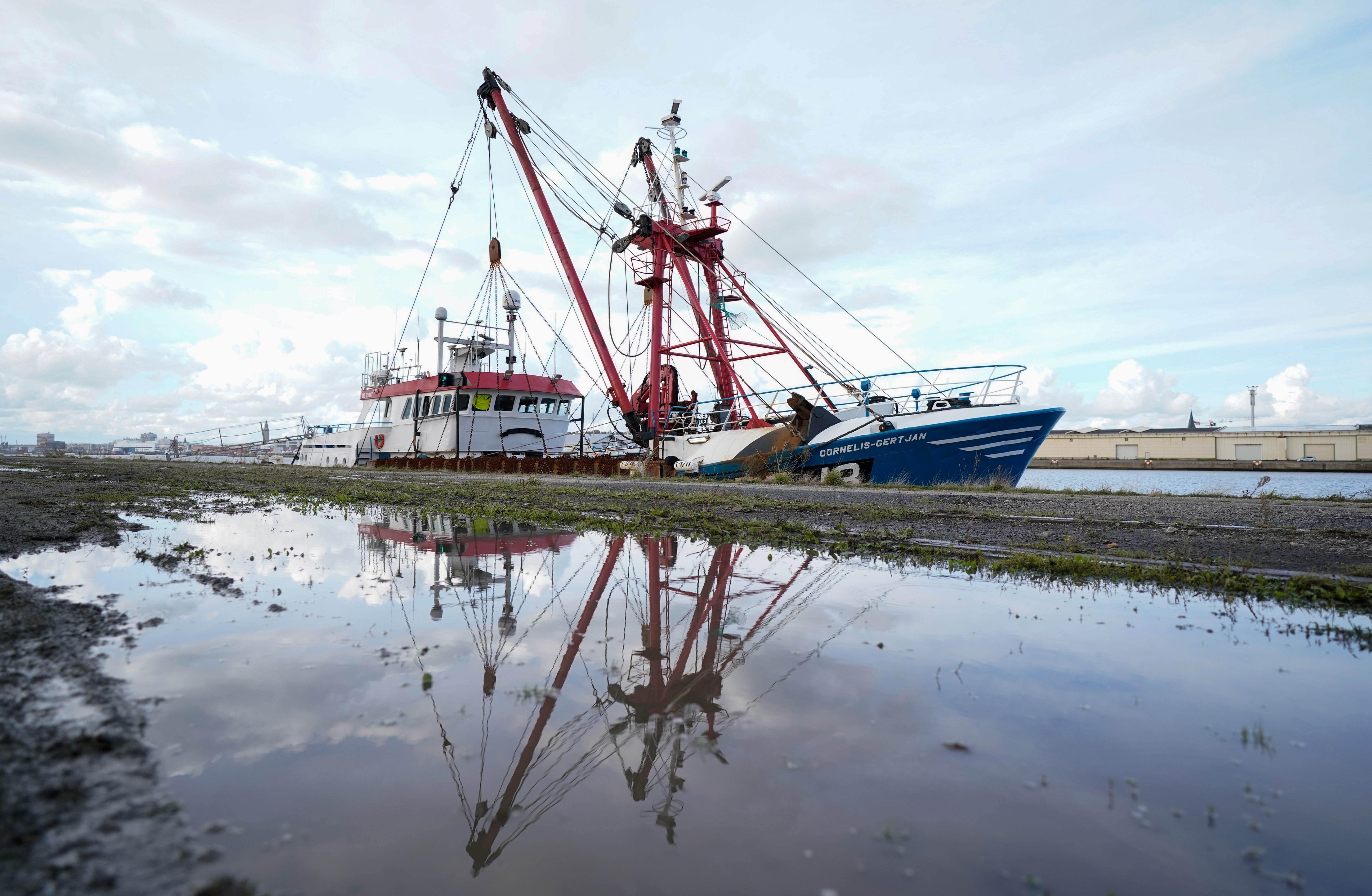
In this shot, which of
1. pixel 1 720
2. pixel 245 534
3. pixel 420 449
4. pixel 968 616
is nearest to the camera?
pixel 1 720

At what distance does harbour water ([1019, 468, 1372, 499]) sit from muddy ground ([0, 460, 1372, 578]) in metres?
4.23

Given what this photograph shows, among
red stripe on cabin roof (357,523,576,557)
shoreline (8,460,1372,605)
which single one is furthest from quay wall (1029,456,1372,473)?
red stripe on cabin roof (357,523,576,557)

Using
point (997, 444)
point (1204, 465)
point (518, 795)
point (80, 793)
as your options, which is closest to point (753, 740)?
point (518, 795)

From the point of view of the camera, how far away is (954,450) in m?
15.9

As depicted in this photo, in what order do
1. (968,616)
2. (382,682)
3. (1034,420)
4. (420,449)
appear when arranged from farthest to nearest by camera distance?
1. (420,449)
2. (1034,420)
3. (968,616)
4. (382,682)

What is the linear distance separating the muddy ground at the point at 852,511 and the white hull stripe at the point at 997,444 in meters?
3.05

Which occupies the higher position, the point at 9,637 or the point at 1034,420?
the point at 1034,420

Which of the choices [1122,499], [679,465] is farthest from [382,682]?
[679,465]

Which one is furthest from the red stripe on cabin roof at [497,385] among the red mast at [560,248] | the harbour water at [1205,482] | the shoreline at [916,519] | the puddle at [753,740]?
the puddle at [753,740]

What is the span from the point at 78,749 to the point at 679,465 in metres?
20.0

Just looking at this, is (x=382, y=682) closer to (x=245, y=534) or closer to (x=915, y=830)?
(x=915, y=830)

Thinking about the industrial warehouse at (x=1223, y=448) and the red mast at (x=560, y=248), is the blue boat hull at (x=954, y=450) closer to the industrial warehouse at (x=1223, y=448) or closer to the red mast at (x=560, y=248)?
the red mast at (x=560, y=248)

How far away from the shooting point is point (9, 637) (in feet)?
8.87

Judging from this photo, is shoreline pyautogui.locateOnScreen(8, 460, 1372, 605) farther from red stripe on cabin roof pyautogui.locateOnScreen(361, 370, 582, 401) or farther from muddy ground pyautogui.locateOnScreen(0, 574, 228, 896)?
red stripe on cabin roof pyautogui.locateOnScreen(361, 370, 582, 401)
